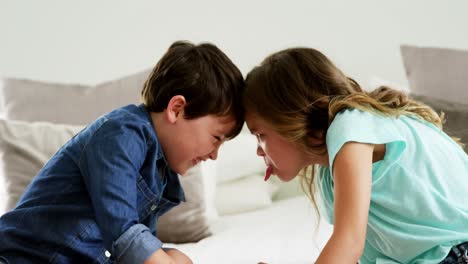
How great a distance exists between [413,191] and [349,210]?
214 millimetres

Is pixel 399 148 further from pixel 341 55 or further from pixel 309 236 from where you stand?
pixel 341 55

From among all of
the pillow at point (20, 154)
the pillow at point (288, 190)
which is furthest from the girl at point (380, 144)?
the pillow at point (288, 190)

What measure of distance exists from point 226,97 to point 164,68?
0.14 meters

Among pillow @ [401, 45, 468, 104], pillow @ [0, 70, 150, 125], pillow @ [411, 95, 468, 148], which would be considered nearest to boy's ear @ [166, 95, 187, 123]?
pillow @ [0, 70, 150, 125]

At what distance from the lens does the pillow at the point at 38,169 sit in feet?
5.34

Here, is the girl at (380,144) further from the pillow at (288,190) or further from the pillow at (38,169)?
the pillow at (288,190)

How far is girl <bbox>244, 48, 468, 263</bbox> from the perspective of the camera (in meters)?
1.16

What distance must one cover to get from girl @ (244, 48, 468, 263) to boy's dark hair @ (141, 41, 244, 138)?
0.04 metres

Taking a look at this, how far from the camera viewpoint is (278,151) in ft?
4.29

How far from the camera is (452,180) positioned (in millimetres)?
1226

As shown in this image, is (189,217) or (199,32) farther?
(199,32)

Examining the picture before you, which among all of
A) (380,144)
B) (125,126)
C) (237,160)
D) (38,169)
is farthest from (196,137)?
(237,160)

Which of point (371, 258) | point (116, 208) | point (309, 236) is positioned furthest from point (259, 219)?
point (116, 208)

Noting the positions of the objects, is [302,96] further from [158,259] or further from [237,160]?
[237,160]
